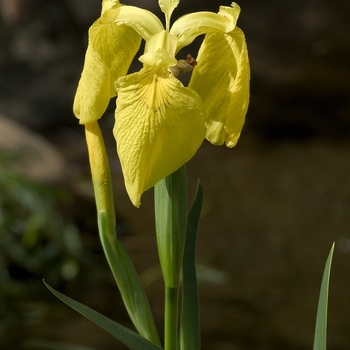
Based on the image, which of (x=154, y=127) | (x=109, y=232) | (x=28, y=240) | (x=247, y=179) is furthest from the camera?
(x=247, y=179)

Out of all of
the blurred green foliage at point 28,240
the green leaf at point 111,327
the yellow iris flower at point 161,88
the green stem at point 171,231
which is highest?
the blurred green foliage at point 28,240

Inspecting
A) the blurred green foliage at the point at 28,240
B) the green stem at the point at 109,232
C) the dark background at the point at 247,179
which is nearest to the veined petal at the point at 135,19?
the green stem at the point at 109,232

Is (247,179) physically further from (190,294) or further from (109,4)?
(109,4)

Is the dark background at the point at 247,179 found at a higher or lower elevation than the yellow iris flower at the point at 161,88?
higher

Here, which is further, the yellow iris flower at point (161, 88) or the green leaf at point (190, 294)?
the green leaf at point (190, 294)

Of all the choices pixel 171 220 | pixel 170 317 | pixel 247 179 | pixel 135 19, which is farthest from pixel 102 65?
pixel 247 179

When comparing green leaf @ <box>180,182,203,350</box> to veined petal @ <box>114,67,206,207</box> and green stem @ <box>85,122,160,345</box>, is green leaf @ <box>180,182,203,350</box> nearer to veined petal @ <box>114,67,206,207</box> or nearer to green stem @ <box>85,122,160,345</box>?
green stem @ <box>85,122,160,345</box>

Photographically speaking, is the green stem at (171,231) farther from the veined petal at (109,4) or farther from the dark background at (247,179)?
the dark background at (247,179)
